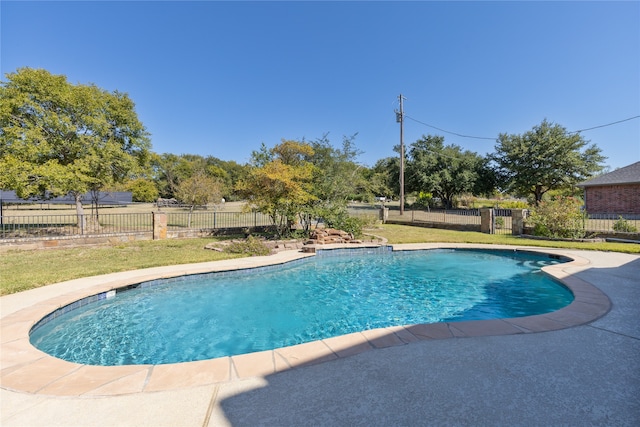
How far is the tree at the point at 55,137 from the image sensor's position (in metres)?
11.3

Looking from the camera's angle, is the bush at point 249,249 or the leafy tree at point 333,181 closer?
the bush at point 249,249

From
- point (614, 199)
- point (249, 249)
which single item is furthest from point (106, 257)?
point (614, 199)

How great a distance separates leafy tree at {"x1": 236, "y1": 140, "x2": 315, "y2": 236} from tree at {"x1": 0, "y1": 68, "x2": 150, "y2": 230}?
6462 millimetres

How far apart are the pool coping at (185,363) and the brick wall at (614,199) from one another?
76.9 ft

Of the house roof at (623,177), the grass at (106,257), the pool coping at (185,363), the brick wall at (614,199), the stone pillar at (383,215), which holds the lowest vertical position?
the pool coping at (185,363)

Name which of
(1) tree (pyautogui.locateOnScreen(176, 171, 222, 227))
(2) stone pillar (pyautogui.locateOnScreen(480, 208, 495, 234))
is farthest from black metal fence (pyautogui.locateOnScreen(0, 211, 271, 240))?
(2) stone pillar (pyautogui.locateOnScreen(480, 208, 495, 234))

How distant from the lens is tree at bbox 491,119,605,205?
2769 cm

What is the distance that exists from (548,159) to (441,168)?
951cm

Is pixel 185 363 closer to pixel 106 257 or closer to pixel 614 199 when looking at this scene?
pixel 106 257

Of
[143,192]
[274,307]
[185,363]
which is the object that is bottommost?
[274,307]

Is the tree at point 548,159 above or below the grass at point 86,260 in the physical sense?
above

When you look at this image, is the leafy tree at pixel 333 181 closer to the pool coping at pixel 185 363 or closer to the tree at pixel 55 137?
the pool coping at pixel 185 363

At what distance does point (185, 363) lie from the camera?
3035 mm

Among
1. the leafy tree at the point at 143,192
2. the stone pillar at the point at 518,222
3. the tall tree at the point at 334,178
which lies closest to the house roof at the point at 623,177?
the stone pillar at the point at 518,222
